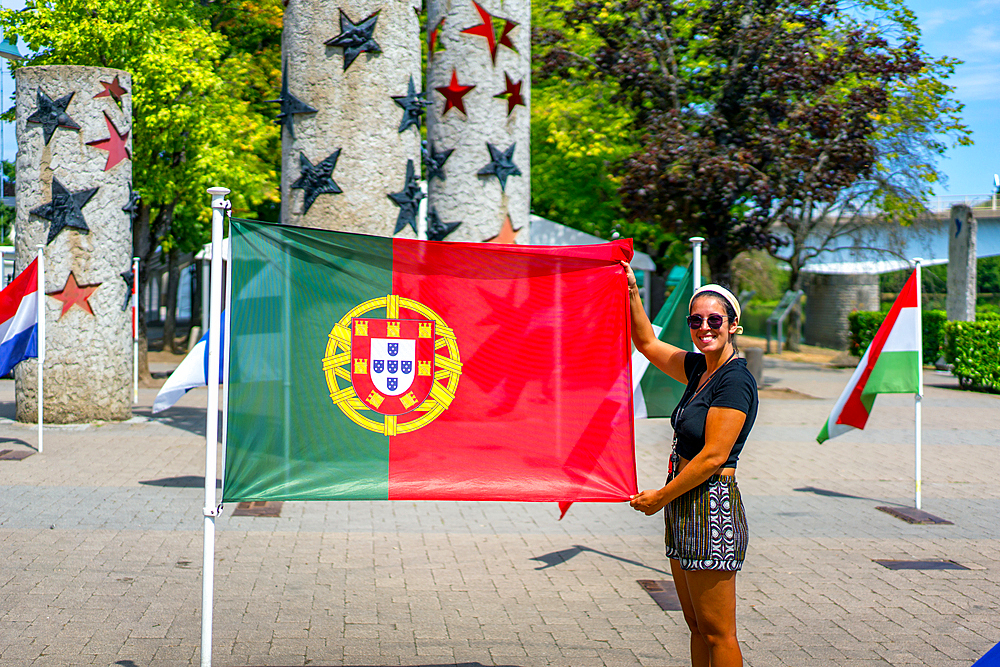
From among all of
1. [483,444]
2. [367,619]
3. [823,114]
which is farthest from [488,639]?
[823,114]

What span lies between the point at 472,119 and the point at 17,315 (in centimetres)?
533

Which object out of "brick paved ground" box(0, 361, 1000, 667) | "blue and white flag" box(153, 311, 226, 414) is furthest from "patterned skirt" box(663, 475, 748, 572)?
"blue and white flag" box(153, 311, 226, 414)

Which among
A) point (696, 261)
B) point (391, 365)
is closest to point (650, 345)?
point (391, 365)

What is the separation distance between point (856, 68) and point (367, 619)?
53.1 feet

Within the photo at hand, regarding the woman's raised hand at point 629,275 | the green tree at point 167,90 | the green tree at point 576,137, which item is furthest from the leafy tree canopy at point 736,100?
the woman's raised hand at point 629,275

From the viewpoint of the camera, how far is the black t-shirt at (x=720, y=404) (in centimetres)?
359

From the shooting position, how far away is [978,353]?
2083cm

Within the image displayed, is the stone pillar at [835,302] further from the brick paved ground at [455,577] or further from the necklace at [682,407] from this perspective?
the necklace at [682,407]

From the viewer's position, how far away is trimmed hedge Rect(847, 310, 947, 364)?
25.6 meters

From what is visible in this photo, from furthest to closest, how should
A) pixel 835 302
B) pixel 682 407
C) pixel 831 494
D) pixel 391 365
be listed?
pixel 835 302, pixel 831 494, pixel 391 365, pixel 682 407

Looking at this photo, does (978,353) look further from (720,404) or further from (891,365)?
(720,404)

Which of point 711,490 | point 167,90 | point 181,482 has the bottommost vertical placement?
point 181,482

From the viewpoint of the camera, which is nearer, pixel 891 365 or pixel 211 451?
pixel 211 451

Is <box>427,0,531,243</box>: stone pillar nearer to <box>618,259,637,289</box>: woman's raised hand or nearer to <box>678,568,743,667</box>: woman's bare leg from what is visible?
<box>618,259,637,289</box>: woman's raised hand
